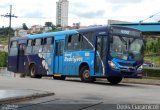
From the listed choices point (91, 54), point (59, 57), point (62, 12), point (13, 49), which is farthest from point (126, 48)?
point (62, 12)

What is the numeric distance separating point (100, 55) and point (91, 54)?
2.51ft

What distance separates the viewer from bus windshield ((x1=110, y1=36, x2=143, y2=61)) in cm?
2219

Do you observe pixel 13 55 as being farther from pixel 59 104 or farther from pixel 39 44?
pixel 59 104

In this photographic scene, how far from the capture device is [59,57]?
26812mm

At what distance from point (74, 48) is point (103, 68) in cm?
334

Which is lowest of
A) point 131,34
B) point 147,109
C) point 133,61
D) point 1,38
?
point 147,109

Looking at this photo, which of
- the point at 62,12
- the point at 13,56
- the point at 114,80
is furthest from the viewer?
the point at 62,12

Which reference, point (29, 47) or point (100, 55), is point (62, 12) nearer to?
point (29, 47)

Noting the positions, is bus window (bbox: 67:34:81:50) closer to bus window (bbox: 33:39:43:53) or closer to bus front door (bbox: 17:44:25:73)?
bus window (bbox: 33:39:43:53)

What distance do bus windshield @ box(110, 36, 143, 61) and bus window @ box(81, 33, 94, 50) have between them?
61.5 inches

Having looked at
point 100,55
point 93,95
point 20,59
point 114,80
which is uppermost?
point 20,59

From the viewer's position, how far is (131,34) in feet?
76.0

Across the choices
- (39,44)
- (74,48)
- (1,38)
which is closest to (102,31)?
(74,48)

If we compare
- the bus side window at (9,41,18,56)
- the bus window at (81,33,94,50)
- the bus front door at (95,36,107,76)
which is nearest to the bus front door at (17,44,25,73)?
the bus side window at (9,41,18,56)
